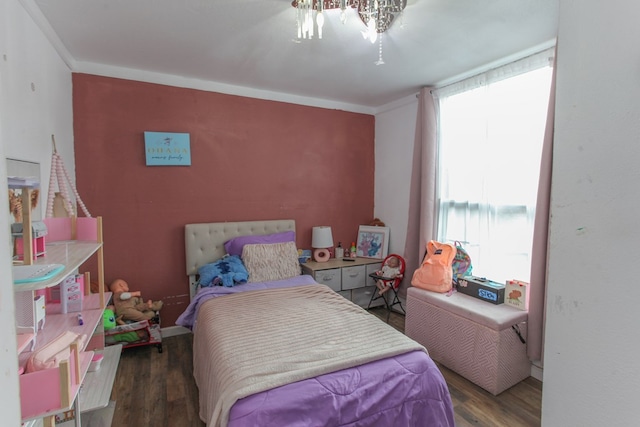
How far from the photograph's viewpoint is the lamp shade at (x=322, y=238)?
11.9 feet

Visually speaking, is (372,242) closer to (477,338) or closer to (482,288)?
(482,288)

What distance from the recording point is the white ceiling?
73.6 inches

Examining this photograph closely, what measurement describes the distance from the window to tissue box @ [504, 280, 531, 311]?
0.12 meters

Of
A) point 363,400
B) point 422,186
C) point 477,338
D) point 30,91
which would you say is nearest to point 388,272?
point 422,186

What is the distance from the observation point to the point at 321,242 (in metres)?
3.63

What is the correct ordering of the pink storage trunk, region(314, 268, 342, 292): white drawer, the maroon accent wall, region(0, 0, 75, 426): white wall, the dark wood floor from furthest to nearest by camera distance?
region(314, 268, 342, 292): white drawer < the maroon accent wall < the pink storage trunk < the dark wood floor < region(0, 0, 75, 426): white wall

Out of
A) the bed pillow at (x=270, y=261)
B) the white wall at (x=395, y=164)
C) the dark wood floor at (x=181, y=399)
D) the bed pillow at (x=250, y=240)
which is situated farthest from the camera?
the white wall at (x=395, y=164)

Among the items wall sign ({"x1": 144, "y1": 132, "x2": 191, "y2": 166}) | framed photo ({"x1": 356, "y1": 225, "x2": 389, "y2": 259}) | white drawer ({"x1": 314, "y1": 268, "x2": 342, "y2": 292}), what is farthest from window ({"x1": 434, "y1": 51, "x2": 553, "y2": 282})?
wall sign ({"x1": 144, "y1": 132, "x2": 191, "y2": 166})

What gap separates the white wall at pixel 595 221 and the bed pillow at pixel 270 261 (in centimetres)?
259

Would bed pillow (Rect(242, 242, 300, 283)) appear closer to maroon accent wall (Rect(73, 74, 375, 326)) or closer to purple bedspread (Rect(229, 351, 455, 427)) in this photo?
maroon accent wall (Rect(73, 74, 375, 326))

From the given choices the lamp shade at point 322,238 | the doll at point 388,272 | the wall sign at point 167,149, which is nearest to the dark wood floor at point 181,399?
the doll at point 388,272

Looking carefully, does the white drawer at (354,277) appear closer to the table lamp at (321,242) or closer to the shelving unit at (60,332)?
the table lamp at (321,242)

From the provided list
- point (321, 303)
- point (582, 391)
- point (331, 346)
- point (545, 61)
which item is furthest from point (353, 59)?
point (582, 391)

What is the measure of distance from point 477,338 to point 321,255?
1.85m
